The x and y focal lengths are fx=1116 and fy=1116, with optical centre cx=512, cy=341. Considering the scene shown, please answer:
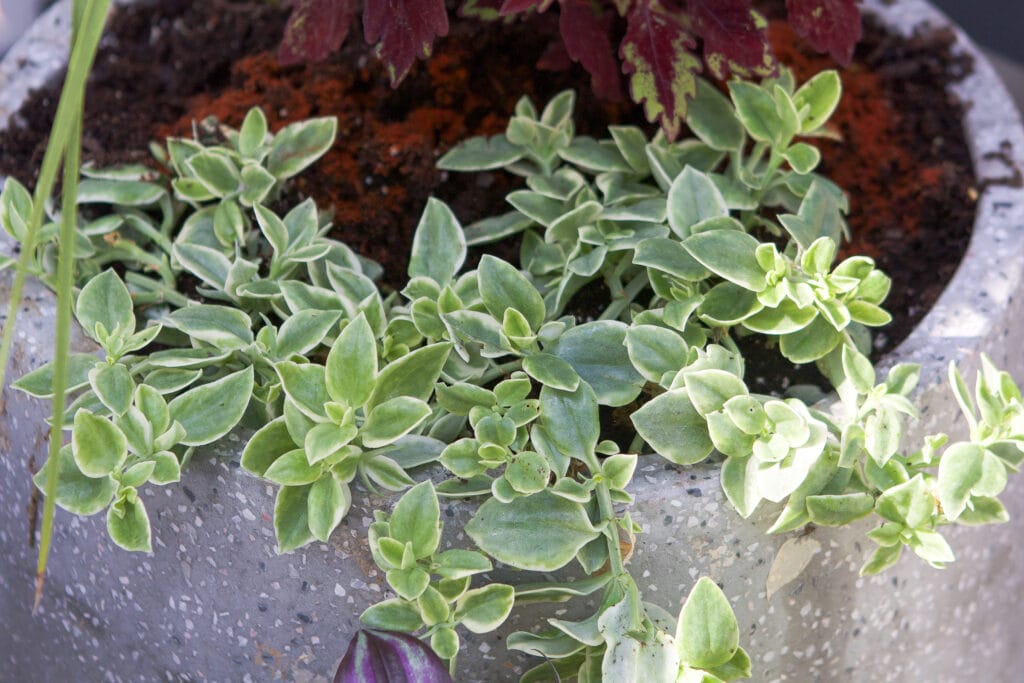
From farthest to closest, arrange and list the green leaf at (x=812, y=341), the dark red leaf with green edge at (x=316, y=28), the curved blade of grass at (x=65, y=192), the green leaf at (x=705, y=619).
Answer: the dark red leaf with green edge at (x=316, y=28)
the green leaf at (x=812, y=341)
the green leaf at (x=705, y=619)
the curved blade of grass at (x=65, y=192)

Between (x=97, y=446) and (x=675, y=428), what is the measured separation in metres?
0.32

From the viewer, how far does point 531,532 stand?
59 centimetres

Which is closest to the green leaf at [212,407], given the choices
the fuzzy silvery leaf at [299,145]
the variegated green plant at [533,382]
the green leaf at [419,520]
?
the variegated green plant at [533,382]

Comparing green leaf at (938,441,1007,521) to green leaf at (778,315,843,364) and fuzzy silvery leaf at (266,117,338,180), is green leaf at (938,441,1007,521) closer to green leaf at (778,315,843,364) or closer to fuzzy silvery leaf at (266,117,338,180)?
green leaf at (778,315,843,364)

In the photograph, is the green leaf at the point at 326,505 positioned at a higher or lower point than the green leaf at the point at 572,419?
lower

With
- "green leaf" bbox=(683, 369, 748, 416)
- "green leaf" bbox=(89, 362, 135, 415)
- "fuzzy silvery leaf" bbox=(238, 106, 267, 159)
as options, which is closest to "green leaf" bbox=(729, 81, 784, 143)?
"green leaf" bbox=(683, 369, 748, 416)

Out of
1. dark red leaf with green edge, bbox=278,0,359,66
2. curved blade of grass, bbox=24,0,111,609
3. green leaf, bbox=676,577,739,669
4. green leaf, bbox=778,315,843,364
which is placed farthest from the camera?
dark red leaf with green edge, bbox=278,0,359,66

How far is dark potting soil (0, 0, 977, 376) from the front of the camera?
847 millimetres

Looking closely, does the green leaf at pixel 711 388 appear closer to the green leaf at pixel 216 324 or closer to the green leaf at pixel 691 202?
the green leaf at pixel 691 202

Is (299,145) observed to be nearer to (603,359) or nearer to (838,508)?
(603,359)

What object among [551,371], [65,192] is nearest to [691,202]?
[551,371]

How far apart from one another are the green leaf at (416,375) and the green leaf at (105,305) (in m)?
0.17

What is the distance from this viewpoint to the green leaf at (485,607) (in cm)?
58

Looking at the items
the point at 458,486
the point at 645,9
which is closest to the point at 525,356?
the point at 458,486
